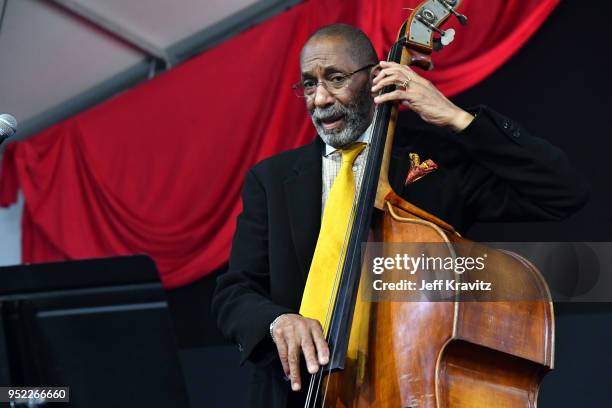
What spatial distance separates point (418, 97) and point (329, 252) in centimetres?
35

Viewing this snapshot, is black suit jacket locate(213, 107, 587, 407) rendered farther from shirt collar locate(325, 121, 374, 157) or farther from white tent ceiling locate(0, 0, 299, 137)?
white tent ceiling locate(0, 0, 299, 137)

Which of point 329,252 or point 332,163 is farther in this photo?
point 332,163

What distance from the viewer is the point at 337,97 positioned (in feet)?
6.44

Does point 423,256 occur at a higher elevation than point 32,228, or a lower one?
lower

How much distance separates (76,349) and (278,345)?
0.51 m

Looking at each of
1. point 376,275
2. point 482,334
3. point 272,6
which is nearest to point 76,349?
point 376,275

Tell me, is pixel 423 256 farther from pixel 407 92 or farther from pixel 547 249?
pixel 547 249

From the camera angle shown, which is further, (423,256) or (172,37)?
(172,37)

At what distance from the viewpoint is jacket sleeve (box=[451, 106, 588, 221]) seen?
1.82 metres

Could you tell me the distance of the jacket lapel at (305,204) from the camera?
6.17ft

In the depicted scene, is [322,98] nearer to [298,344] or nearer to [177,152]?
[298,344]

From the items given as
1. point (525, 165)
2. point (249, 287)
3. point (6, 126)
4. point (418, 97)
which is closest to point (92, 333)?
point (249, 287)

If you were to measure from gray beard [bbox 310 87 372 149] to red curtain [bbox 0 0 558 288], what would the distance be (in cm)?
145

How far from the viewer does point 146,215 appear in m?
4.11
